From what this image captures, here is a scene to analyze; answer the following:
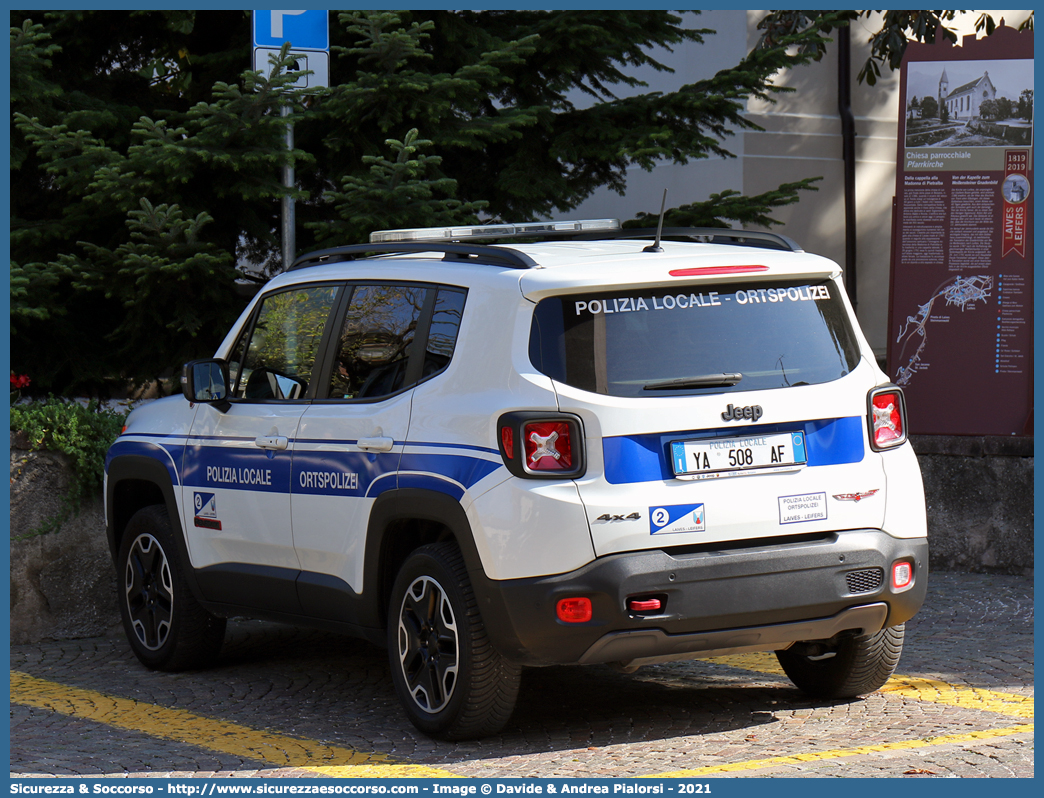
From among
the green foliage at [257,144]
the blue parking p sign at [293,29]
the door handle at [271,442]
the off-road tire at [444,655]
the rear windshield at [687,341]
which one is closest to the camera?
the rear windshield at [687,341]

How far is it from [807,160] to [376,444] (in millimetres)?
10987

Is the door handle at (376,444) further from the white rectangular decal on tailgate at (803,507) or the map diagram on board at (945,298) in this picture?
the map diagram on board at (945,298)

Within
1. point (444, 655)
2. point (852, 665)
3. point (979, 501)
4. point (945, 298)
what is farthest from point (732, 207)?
point (444, 655)

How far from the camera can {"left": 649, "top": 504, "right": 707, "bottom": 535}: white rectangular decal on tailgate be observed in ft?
16.4

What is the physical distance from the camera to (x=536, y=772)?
506 cm

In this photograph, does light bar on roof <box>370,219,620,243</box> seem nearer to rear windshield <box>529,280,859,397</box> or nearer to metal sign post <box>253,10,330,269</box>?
rear windshield <box>529,280,859,397</box>

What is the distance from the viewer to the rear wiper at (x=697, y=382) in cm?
514

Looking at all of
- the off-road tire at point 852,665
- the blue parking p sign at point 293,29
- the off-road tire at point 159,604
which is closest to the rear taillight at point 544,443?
the off-road tire at point 852,665

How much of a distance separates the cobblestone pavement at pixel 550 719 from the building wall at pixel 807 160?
814 centimetres

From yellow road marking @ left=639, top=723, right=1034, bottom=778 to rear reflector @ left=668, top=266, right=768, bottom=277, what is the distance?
1.81 m

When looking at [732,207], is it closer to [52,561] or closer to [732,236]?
[732,236]

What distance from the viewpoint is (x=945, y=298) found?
10086mm

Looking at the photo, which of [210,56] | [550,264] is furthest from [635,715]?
[210,56]

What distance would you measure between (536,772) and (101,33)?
681 centimetres
